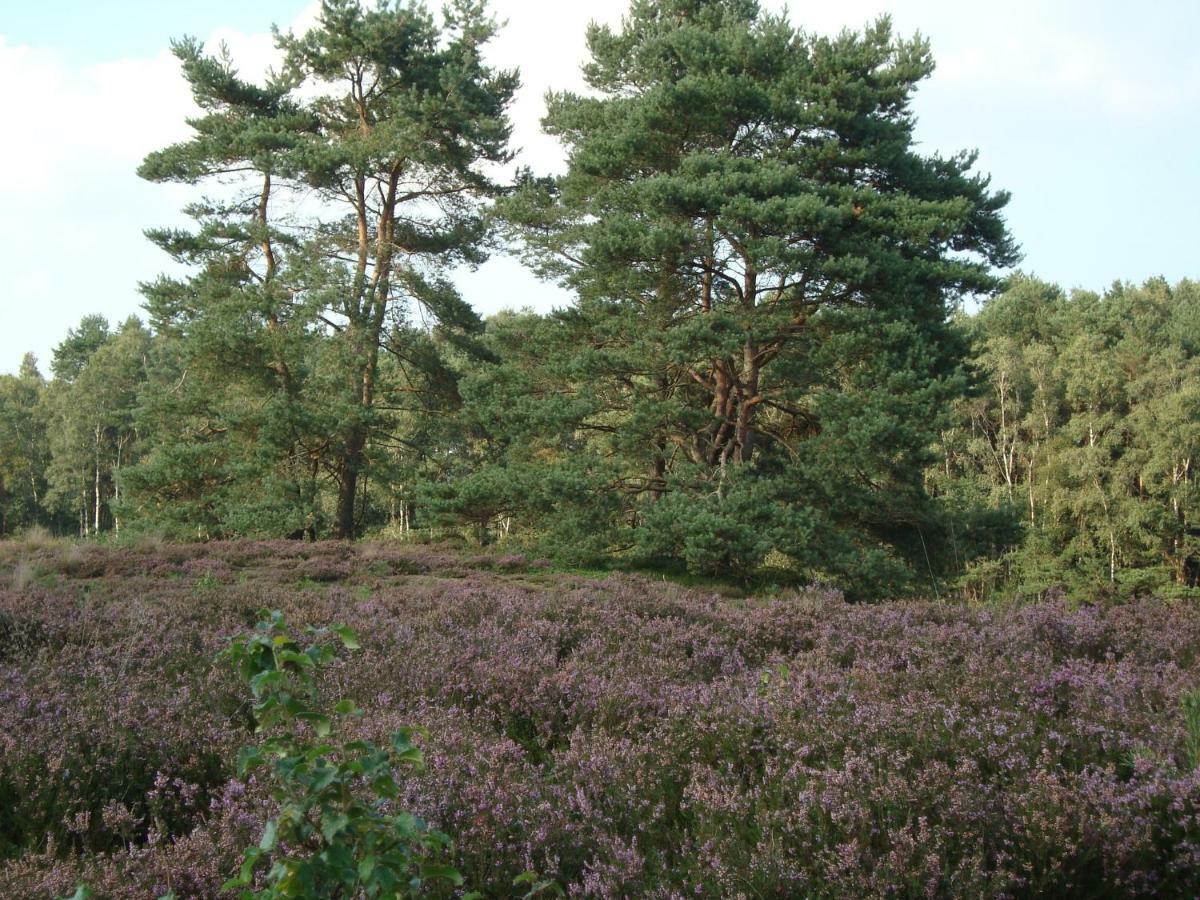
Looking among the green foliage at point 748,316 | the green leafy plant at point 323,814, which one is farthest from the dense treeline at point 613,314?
the green leafy plant at point 323,814

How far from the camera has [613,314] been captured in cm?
1845

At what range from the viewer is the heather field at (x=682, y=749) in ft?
8.37

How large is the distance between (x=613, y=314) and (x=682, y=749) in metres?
15.4

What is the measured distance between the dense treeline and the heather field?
345 inches

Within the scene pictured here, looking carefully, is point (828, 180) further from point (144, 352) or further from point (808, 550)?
point (144, 352)

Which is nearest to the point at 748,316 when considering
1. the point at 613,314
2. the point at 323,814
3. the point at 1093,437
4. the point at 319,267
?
the point at 613,314

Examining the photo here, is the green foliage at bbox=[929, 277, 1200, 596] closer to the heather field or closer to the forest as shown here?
the forest

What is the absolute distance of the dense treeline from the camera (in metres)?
15.4

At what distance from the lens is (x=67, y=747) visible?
3.52m

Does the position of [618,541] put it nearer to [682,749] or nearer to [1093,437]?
[682,749]

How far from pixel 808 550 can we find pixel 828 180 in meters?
6.82

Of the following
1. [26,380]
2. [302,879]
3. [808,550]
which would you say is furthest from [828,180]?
[26,380]

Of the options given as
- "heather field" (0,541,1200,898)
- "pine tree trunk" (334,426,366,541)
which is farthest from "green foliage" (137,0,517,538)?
"heather field" (0,541,1200,898)

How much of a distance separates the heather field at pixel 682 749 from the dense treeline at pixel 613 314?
8.77 metres
